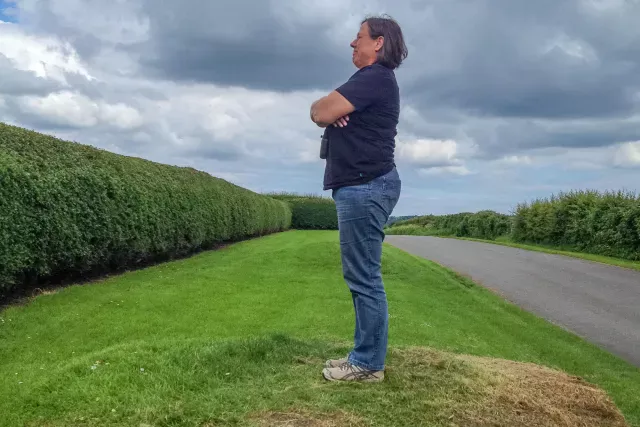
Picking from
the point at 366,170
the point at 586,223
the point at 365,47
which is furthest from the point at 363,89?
the point at 586,223

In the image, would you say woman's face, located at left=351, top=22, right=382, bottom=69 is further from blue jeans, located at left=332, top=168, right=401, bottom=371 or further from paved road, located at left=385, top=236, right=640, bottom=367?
paved road, located at left=385, top=236, right=640, bottom=367

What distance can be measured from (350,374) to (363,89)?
6.63 ft

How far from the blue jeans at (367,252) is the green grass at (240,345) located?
0.32 m

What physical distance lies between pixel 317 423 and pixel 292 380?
2.62 ft

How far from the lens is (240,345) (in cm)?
491

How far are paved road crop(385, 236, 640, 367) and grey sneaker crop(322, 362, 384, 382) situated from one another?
5.61m

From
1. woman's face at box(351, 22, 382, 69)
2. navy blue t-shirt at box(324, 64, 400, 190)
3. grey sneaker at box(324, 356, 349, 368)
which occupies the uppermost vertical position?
woman's face at box(351, 22, 382, 69)

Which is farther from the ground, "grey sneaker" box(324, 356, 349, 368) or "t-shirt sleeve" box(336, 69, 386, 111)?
"t-shirt sleeve" box(336, 69, 386, 111)

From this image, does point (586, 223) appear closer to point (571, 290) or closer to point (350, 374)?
point (571, 290)

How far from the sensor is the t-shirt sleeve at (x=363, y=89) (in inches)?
163

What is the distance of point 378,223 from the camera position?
4285 millimetres

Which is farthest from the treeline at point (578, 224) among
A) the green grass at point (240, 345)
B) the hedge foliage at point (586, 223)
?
the green grass at point (240, 345)

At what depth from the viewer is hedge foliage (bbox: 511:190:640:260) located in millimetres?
21672

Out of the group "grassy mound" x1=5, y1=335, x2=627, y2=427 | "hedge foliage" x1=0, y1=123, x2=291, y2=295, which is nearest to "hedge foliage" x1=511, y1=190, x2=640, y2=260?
"hedge foliage" x1=0, y1=123, x2=291, y2=295
